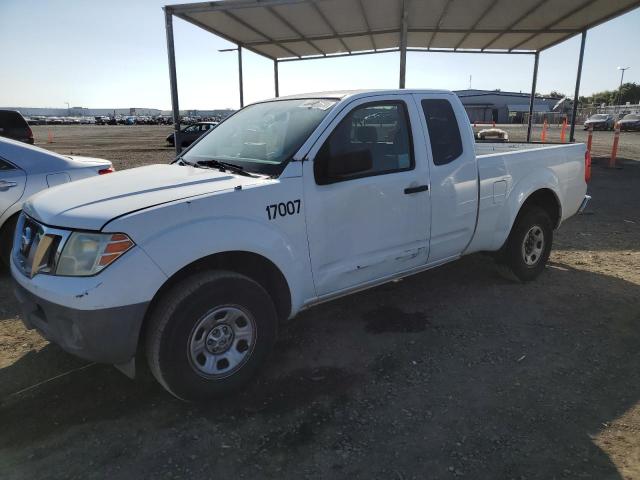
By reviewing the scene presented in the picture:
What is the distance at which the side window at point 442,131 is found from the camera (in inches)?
153

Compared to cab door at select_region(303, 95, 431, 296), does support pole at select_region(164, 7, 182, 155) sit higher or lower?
higher

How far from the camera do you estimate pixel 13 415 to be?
9.32ft

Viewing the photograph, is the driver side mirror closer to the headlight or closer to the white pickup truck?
the white pickup truck

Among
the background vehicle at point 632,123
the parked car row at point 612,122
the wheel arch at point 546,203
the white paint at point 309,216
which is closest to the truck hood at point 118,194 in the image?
the white paint at point 309,216

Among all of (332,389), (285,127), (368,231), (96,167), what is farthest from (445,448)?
(96,167)

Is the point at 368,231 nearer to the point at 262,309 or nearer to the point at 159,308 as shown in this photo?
the point at 262,309

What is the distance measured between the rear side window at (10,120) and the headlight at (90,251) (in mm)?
9628

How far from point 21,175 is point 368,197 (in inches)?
154

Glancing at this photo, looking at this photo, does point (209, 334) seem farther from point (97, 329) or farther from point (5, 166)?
point (5, 166)

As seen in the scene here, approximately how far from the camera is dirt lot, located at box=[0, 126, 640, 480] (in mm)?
2424

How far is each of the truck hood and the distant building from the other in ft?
229

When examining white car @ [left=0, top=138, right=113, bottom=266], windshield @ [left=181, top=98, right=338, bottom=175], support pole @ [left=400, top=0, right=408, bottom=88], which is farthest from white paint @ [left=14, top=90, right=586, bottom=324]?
support pole @ [left=400, top=0, right=408, bottom=88]

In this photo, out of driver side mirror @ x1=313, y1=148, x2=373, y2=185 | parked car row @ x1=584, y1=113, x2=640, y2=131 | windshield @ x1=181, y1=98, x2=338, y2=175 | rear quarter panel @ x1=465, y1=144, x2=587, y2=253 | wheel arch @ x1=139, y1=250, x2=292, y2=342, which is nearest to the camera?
wheel arch @ x1=139, y1=250, x2=292, y2=342

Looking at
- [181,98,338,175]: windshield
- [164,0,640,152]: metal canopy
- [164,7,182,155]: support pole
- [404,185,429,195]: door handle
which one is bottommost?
[404,185,429,195]: door handle
